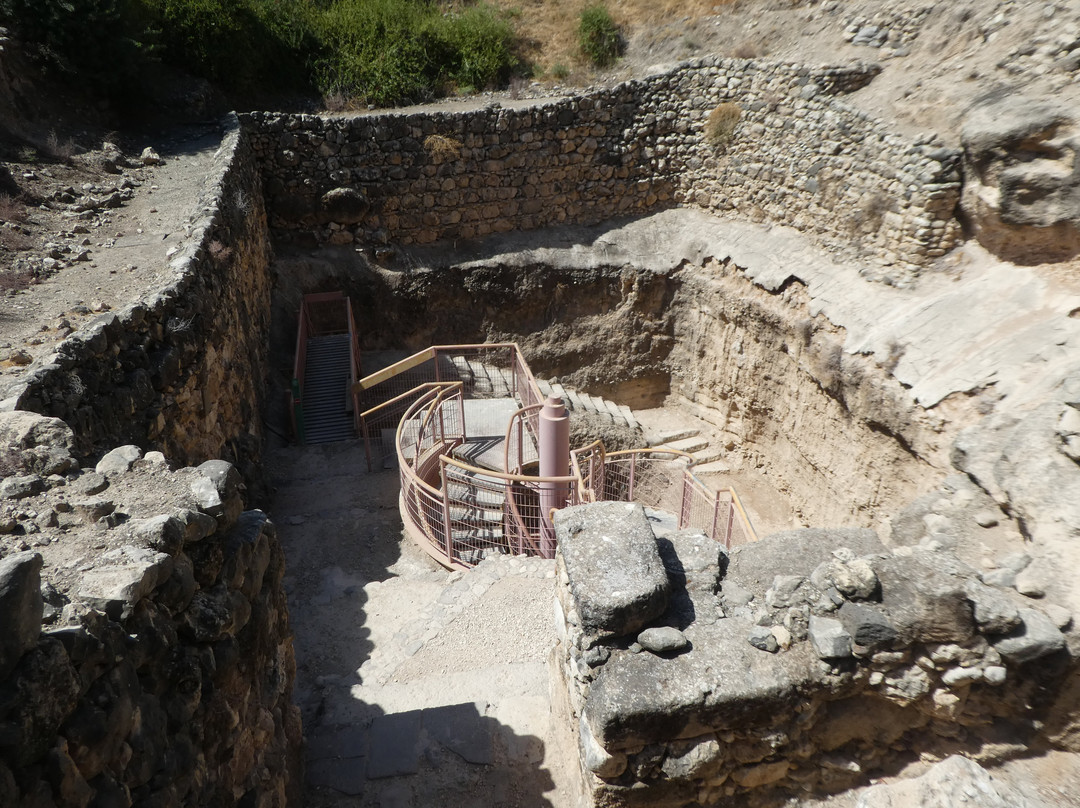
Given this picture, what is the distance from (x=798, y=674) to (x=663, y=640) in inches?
29.1

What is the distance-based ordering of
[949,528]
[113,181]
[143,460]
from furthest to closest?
[113,181], [949,528], [143,460]

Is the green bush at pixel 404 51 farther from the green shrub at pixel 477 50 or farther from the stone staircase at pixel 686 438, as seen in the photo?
the stone staircase at pixel 686 438

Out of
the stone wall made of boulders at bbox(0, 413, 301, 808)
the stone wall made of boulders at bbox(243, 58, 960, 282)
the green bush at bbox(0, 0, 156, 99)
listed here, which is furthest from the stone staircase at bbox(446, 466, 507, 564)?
the green bush at bbox(0, 0, 156, 99)

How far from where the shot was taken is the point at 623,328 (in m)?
13.4

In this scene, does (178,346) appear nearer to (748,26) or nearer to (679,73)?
(679,73)

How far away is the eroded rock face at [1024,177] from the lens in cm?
784

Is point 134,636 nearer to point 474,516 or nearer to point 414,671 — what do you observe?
point 414,671

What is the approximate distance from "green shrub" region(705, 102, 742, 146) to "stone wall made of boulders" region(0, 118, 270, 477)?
793 cm

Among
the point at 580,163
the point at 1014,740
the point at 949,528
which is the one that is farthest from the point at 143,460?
the point at 580,163

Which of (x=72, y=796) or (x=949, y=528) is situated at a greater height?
(x=72, y=796)

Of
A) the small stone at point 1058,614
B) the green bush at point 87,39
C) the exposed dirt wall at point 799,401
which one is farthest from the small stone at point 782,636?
the green bush at point 87,39

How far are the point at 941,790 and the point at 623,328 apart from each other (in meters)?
10.2

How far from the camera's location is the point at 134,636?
2730 mm

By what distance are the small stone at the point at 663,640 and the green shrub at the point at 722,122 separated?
10591mm
